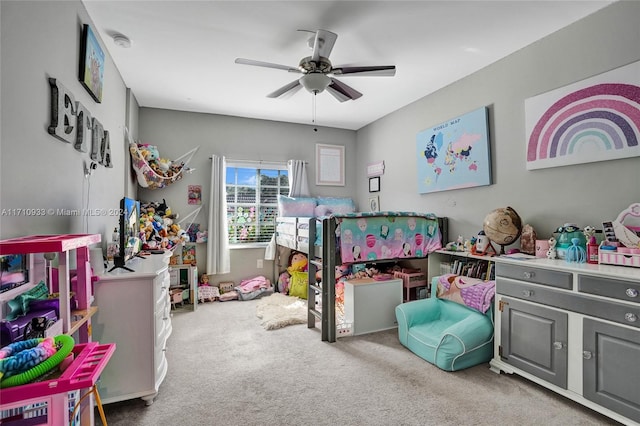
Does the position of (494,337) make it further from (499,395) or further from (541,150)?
(541,150)

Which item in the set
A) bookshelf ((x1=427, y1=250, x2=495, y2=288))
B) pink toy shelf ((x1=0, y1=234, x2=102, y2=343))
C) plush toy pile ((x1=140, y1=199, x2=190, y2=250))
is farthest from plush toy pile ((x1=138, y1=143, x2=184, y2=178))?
bookshelf ((x1=427, y1=250, x2=495, y2=288))

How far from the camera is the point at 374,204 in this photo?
487cm

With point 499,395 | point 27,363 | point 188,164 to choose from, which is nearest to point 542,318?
point 499,395

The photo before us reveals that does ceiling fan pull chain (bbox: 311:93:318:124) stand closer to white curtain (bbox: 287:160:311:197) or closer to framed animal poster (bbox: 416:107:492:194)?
white curtain (bbox: 287:160:311:197)

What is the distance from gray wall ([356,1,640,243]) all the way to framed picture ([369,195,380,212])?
2.41 ft

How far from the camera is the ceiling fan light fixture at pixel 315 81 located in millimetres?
2553

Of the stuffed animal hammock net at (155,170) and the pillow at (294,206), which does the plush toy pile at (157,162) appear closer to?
the stuffed animal hammock net at (155,170)

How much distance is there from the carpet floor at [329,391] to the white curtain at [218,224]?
5.19 ft

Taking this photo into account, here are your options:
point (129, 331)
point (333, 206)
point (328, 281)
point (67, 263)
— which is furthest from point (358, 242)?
point (67, 263)

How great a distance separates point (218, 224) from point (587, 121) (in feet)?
13.6

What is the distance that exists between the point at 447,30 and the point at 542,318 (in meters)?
2.24

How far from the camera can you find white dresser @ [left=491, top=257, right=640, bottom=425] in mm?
1675

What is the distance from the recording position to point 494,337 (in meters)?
2.39

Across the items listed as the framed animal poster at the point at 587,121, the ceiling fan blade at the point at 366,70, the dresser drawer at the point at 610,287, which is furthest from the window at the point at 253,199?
the dresser drawer at the point at 610,287
